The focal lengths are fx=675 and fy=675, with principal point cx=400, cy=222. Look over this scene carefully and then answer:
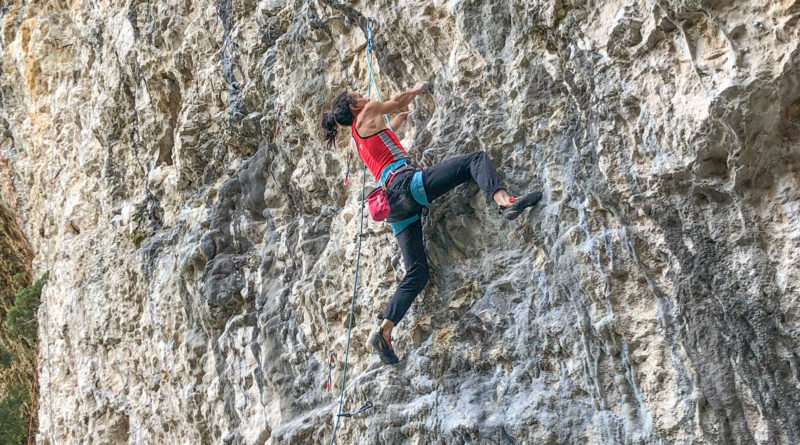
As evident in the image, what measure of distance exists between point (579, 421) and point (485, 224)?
138 centimetres

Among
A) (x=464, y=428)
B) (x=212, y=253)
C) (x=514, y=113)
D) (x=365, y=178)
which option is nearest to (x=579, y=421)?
(x=464, y=428)

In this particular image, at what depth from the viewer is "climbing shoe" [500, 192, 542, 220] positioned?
4.01m

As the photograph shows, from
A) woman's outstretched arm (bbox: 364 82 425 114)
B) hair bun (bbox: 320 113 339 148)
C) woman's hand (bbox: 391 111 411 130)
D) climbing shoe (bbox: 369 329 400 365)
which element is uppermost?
hair bun (bbox: 320 113 339 148)

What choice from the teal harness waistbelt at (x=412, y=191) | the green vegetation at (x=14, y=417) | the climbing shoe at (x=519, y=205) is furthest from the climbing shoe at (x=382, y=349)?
the green vegetation at (x=14, y=417)

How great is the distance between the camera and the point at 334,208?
6.07m

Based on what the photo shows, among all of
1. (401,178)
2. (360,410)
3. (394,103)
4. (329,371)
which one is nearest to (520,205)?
(401,178)

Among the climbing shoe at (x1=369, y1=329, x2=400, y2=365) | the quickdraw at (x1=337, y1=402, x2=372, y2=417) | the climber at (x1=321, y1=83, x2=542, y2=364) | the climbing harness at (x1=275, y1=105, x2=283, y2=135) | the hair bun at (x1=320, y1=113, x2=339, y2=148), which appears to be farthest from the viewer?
the climbing harness at (x1=275, y1=105, x2=283, y2=135)

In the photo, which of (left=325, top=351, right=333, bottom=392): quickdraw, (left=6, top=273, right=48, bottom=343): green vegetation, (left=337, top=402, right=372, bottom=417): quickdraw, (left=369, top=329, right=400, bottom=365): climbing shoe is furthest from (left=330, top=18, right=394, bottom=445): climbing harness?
(left=6, top=273, right=48, bottom=343): green vegetation

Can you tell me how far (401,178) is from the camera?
4.53 metres

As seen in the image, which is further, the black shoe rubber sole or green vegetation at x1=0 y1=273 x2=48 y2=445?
green vegetation at x1=0 y1=273 x2=48 y2=445

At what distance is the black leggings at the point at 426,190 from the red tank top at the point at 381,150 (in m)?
0.21

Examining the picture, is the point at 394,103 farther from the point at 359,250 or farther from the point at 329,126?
the point at 359,250

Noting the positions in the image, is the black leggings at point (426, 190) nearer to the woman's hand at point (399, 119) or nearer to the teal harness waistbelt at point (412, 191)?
the teal harness waistbelt at point (412, 191)

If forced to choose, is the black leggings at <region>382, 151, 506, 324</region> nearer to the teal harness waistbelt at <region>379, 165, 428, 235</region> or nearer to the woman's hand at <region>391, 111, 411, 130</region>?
the teal harness waistbelt at <region>379, 165, 428, 235</region>
